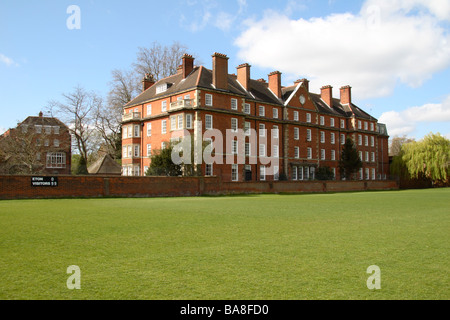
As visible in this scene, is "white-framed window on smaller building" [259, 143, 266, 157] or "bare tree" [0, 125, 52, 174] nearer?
"bare tree" [0, 125, 52, 174]

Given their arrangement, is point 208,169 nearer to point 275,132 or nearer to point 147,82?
point 275,132

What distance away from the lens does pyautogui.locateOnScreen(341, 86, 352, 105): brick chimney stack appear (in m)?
65.1

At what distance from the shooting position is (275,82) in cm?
5247

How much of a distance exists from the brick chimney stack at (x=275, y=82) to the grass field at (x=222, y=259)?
41.8m

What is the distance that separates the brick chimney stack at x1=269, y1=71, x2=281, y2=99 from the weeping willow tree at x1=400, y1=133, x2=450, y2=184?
21.6 metres

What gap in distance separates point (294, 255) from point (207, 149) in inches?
1170

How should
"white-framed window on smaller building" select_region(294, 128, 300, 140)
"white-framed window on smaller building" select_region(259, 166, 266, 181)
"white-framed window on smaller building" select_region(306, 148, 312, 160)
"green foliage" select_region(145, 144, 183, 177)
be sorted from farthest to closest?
1. "white-framed window on smaller building" select_region(306, 148, 312, 160)
2. "white-framed window on smaller building" select_region(294, 128, 300, 140)
3. "white-framed window on smaller building" select_region(259, 166, 266, 181)
4. "green foliage" select_region(145, 144, 183, 177)

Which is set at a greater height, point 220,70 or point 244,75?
point 244,75

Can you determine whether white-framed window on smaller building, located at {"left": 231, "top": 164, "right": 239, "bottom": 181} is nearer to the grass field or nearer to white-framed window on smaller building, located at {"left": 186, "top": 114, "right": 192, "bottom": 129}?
white-framed window on smaller building, located at {"left": 186, "top": 114, "right": 192, "bottom": 129}

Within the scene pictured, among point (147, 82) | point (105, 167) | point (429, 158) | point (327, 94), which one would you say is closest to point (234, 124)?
point (147, 82)

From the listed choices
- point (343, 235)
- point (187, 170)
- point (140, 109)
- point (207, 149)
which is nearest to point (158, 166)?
point (187, 170)

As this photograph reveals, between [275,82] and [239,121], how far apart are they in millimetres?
10814

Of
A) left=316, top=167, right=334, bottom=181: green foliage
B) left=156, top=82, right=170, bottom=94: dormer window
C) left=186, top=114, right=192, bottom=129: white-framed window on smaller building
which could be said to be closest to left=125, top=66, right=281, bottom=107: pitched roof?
left=156, top=82, right=170, bottom=94: dormer window
